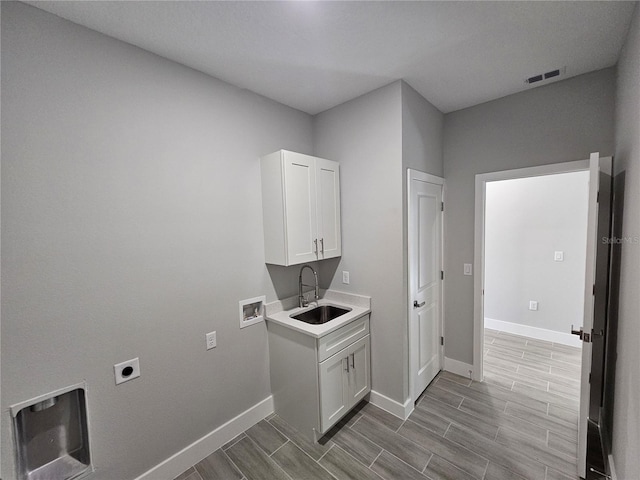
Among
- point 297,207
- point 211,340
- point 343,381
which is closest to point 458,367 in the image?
point 343,381

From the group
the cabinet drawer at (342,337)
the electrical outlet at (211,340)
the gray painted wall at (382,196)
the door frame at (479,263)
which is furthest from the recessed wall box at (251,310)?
the door frame at (479,263)

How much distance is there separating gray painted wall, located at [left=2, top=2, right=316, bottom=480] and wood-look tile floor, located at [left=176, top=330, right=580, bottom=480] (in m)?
0.36

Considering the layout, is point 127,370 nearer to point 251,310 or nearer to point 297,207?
point 251,310

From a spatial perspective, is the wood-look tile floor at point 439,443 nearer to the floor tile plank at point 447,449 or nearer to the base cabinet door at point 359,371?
the floor tile plank at point 447,449

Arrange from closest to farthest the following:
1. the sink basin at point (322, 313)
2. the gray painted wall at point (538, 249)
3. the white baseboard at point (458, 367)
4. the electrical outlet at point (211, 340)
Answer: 1. the electrical outlet at point (211, 340)
2. the sink basin at point (322, 313)
3. the white baseboard at point (458, 367)
4. the gray painted wall at point (538, 249)

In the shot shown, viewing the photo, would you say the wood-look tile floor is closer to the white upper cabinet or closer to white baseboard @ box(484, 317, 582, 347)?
white baseboard @ box(484, 317, 582, 347)

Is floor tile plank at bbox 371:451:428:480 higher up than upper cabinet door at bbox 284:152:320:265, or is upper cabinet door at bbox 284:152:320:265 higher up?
upper cabinet door at bbox 284:152:320:265

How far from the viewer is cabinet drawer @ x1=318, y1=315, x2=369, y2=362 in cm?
Result: 193

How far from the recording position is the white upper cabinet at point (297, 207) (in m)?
2.12

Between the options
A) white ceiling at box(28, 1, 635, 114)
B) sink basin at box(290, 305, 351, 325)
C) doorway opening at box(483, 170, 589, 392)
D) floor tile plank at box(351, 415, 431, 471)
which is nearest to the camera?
white ceiling at box(28, 1, 635, 114)

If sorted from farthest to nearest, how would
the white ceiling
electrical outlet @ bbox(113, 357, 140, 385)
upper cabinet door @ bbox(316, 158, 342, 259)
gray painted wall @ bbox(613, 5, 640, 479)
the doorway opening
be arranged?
the doorway opening
upper cabinet door @ bbox(316, 158, 342, 259)
electrical outlet @ bbox(113, 357, 140, 385)
the white ceiling
gray painted wall @ bbox(613, 5, 640, 479)

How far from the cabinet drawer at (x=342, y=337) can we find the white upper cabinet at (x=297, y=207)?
2.11ft

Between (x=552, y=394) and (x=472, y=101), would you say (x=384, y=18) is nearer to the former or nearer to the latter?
(x=472, y=101)

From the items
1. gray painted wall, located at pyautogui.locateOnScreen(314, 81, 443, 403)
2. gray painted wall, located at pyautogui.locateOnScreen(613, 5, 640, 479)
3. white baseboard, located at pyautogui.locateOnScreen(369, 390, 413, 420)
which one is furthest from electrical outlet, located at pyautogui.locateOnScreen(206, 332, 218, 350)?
gray painted wall, located at pyautogui.locateOnScreen(613, 5, 640, 479)
